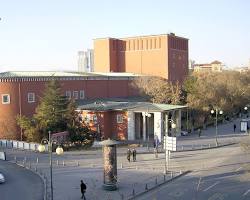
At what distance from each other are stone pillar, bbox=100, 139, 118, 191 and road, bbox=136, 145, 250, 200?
8.08 feet

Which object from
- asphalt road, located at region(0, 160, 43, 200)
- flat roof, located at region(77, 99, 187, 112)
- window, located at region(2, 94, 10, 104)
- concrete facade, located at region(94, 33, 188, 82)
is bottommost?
asphalt road, located at region(0, 160, 43, 200)

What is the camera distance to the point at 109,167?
93.0 ft

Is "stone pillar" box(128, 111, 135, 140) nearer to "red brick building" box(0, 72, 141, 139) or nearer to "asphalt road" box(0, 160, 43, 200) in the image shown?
"red brick building" box(0, 72, 141, 139)

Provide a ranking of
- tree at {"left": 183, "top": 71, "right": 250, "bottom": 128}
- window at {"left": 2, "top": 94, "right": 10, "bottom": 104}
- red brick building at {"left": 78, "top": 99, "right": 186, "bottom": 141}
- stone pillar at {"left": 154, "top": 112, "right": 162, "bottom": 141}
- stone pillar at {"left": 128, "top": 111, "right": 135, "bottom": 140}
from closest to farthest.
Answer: stone pillar at {"left": 154, "top": 112, "right": 162, "bottom": 141}
window at {"left": 2, "top": 94, "right": 10, "bottom": 104}
red brick building at {"left": 78, "top": 99, "right": 186, "bottom": 141}
stone pillar at {"left": 128, "top": 111, "right": 135, "bottom": 140}
tree at {"left": 183, "top": 71, "right": 250, "bottom": 128}

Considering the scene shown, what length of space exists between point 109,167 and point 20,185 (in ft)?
22.7

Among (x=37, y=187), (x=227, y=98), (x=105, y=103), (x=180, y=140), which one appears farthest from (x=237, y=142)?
(x=37, y=187)

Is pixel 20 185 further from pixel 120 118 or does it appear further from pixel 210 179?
pixel 120 118

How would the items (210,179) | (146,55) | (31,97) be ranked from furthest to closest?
(146,55) → (31,97) → (210,179)

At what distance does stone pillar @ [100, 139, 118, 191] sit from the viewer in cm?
2817

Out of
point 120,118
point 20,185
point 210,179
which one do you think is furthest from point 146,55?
point 20,185

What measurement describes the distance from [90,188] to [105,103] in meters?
26.5

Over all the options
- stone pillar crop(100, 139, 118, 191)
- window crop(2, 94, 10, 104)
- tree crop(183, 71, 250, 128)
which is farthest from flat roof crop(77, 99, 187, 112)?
stone pillar crop(100, 139, 118, 191)

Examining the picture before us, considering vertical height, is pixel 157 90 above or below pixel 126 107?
above

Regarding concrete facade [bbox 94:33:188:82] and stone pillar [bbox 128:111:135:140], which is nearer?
stone pillar [bbox 128:111:135:140]
